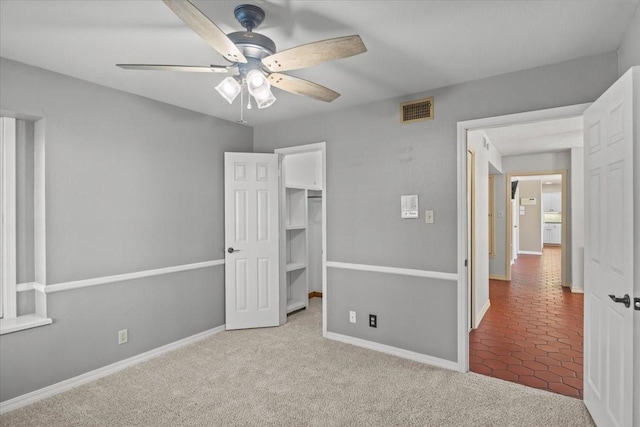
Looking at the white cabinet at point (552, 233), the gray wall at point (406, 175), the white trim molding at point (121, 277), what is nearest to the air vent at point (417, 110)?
the gray wall at point (406, 175)

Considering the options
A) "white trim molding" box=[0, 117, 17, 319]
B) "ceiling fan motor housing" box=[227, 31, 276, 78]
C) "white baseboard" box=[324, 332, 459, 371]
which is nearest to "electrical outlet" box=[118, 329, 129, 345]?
"white trim molding" box=[0, 117, 17, 319]

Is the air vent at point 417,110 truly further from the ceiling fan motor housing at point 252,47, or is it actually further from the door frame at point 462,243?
the ceiling fan motor housing at point 252,47

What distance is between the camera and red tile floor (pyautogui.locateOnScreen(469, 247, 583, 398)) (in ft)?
9.59

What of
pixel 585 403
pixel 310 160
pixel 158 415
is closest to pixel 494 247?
pixel 310 160

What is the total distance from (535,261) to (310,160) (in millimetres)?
7517

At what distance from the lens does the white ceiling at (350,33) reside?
1826 mm

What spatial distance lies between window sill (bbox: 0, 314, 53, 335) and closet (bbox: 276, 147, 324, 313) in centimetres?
249

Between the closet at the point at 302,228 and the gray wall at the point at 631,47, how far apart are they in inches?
123

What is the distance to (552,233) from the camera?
45.1ft

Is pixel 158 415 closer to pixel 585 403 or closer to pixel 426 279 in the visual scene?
pixel 426 279

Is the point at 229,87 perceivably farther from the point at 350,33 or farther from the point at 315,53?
the point at 350,33

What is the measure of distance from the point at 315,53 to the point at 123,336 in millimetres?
2908

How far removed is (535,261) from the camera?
31.0 feet

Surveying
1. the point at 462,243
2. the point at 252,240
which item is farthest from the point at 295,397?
the point at 252,240
